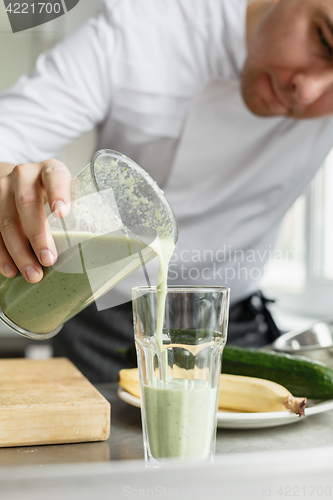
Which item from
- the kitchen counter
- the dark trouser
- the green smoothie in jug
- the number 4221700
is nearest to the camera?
the kitchen counter

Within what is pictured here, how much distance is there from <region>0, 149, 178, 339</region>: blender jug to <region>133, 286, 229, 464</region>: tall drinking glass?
0.18 ft

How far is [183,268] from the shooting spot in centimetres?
129

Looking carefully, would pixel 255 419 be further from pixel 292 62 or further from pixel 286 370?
pixel 292 62

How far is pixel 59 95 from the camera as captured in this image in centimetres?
109

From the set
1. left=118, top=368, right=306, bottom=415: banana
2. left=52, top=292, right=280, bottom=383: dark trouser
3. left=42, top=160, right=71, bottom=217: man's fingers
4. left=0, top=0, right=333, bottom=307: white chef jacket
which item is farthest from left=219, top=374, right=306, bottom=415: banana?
left=52, top=292, right=280, bottom=383: dark trouser

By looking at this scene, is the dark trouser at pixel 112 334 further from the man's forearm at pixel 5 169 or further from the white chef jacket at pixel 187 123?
the man's forearm at pixel 5 169

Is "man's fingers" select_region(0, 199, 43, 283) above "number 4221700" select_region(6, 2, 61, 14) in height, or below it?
below

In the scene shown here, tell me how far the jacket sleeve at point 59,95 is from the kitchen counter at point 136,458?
644 millimetres

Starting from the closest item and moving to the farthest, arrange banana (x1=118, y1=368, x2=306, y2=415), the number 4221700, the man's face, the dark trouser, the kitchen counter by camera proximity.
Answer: the kitchen counter, banana (x1=118, y1=368, x2=306, y2=415), the man's face, the dark trouser, the number 4221700

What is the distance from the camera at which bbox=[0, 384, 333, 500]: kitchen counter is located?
40cm

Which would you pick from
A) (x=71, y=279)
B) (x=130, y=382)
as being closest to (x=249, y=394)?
(x=130, y=382)

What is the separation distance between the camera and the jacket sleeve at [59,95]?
41.8 inches

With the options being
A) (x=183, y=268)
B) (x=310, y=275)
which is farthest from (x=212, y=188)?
(x=310, y=275)

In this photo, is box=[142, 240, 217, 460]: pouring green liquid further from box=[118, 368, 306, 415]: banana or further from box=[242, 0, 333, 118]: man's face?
box=[242, 0, 333, 118]: man's face
